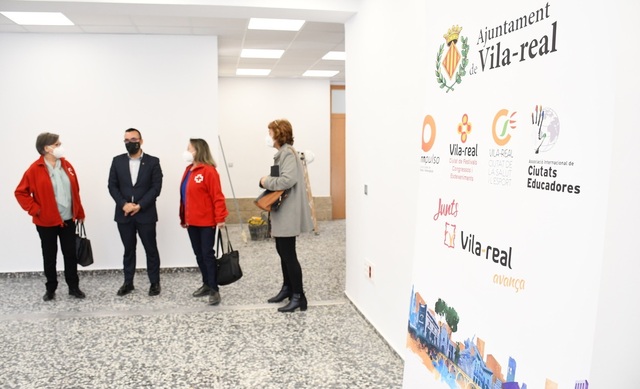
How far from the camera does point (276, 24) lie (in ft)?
17.7

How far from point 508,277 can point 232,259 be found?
3094 mm

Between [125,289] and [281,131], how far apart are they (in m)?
2.26

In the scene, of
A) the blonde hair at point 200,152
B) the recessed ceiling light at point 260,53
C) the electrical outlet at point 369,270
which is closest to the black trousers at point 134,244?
the blonde hair at point 200,152

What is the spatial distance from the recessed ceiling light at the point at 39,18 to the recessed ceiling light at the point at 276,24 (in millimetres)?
1857

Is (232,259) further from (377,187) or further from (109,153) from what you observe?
(109,153)

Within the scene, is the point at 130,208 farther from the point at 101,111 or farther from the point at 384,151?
the point at 384,151

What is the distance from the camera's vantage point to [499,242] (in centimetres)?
151

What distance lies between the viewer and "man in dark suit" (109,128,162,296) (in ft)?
15.5

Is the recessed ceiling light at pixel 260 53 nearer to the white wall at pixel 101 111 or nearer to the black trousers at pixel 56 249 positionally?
the white wall at pixel 101 111

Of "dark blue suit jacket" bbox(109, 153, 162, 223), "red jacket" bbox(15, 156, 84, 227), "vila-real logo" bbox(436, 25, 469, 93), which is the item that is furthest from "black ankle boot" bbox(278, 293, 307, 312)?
"vila-real logo" bbox(436, 25, 469, 93)

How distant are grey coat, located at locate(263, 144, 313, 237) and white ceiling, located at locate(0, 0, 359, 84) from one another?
1182 mm

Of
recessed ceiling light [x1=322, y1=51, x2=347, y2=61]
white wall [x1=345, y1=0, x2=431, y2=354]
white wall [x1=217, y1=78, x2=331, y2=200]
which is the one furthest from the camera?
white wall [x1=217, y1=78, x2=331, y2=200]

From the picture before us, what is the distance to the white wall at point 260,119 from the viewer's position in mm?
9367

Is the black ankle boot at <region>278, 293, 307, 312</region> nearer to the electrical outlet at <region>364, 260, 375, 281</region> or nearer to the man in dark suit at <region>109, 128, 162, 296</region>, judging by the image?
the electrical outlet at <region>364, 260, 375, 281</region>
